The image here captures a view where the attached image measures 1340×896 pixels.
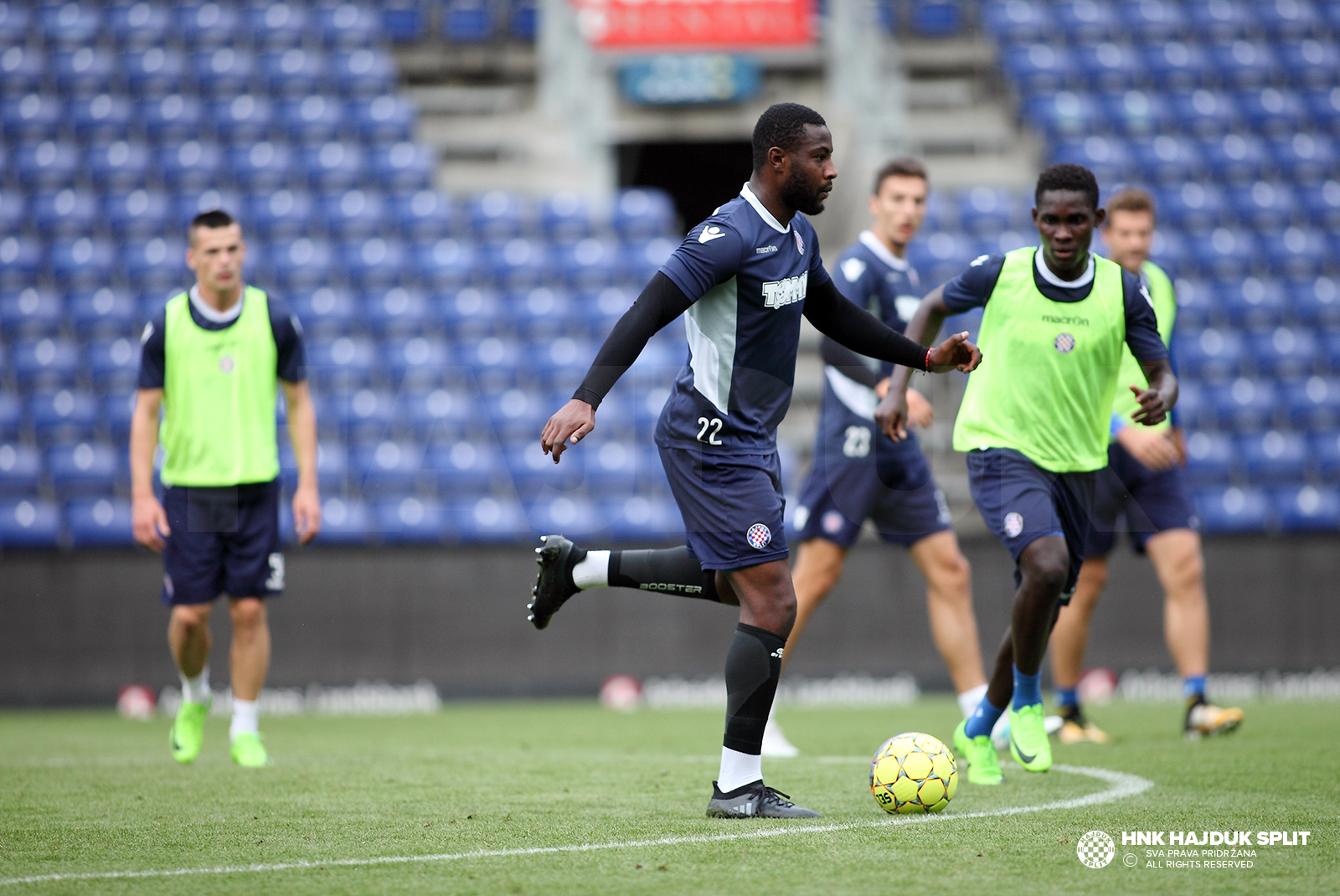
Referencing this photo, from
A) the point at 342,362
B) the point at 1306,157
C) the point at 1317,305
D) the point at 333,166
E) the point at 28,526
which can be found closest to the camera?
the point at 28,526

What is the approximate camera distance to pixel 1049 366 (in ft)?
17.5

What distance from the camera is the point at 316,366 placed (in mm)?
12820

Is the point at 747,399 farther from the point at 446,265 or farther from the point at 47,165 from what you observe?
the point at 47,165

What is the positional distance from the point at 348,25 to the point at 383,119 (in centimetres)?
205

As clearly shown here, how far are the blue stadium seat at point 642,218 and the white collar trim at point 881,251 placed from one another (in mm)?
7759

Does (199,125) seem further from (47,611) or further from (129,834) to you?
(129,834)

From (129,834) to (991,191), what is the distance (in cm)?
1289

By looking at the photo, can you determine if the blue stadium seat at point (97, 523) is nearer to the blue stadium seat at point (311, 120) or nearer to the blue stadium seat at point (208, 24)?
the blue stadium seat at point (311, 120)

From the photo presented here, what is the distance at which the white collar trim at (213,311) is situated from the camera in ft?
21.7

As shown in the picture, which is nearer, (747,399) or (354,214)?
(747,399)

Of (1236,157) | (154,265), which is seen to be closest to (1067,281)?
(154,265)

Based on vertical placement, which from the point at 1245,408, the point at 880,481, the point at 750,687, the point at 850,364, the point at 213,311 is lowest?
the point at 750,687

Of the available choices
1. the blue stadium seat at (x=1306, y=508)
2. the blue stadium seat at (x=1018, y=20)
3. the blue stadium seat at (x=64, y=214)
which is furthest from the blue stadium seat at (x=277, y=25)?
the blue stadium seat at (x=1306, y=508)

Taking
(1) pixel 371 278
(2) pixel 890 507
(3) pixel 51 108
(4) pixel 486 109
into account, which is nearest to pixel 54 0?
(3) pixel 51 108
